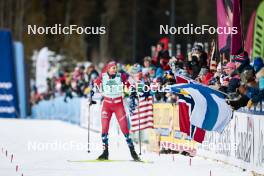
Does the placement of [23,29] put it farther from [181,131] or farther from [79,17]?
[181,131]

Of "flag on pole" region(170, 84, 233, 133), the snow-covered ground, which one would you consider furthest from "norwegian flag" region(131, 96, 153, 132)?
"flag on pole" region(170, 84, 233, 133)

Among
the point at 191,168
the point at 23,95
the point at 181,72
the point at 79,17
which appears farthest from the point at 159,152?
the point at 79,17

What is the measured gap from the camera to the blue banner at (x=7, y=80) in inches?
1722

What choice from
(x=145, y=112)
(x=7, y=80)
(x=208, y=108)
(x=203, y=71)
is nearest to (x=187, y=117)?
(x=203, y=71)

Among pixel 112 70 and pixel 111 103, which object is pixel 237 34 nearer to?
pixel 112 70

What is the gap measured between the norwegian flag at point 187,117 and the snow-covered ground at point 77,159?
1.93 ft

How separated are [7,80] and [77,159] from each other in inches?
924

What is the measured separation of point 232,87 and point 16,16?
8163 cm

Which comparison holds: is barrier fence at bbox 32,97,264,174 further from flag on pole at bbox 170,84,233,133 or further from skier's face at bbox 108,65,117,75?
skier's face at bbox 108,65,117,75

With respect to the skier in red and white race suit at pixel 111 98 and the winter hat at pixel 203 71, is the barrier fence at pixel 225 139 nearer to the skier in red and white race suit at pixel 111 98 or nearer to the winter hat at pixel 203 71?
the winter hat at pixel 203 71

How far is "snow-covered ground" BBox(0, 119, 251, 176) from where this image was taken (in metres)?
17.9

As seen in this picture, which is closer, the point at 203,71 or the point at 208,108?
the point at 208,108

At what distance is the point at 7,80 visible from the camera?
43.8 metres

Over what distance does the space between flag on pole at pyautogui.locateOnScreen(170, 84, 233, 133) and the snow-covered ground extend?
86cm
